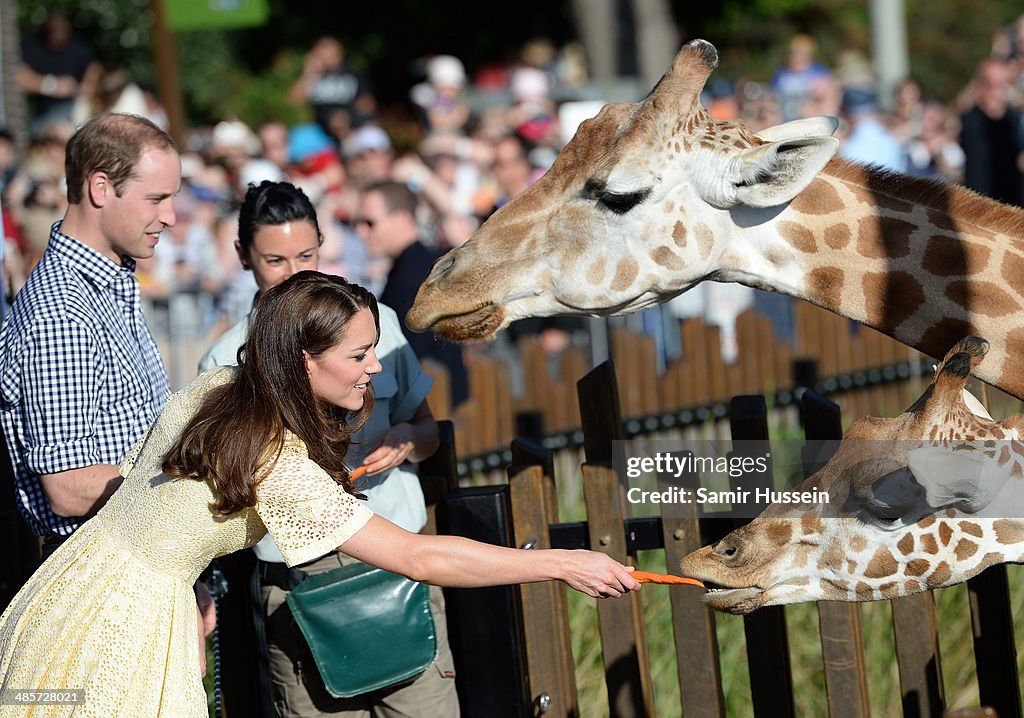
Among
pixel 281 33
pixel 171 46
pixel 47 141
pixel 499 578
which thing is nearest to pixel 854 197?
pixel 499 578

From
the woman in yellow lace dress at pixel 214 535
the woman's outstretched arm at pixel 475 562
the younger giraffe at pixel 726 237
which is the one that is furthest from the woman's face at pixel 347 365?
the younger giraffe at pixel 726 237

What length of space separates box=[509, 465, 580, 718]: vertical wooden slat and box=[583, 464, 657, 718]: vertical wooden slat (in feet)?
0.48

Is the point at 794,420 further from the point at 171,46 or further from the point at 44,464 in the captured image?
the point at 171,46

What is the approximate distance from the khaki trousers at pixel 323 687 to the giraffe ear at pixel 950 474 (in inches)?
65.0

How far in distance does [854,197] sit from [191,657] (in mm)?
2246

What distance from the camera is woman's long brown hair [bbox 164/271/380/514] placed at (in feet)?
10.4

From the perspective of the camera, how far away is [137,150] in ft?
12.7

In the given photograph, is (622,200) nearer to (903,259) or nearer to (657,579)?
(903,259)

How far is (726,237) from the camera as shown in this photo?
390 cm

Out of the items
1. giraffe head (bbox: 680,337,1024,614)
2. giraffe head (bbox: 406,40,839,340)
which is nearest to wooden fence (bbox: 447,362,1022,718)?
giraffe head (bbox: 406,40,839,340)

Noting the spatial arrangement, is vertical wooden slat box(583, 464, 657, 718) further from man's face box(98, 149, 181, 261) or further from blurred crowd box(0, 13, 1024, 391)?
blurred crowd box(0, 13, 1024, 391)

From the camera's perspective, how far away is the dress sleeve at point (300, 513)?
3189 mm

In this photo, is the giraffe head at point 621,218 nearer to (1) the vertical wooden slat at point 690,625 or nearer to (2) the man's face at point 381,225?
(1) the vertical wooden slat at point 690,625

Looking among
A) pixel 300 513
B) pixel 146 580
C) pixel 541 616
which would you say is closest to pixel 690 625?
pixel 541 616
